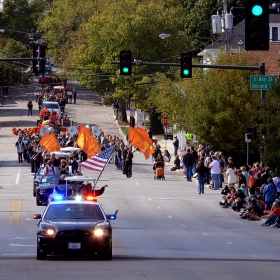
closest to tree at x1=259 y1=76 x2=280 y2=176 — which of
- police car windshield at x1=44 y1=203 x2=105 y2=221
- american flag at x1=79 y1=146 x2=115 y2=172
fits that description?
american flag at x1=79 y1=146 x2=115 y2=172

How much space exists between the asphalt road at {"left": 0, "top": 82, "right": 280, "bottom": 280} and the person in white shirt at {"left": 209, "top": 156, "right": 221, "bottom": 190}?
38.8 inches

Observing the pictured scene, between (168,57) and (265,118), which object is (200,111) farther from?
(168,57)

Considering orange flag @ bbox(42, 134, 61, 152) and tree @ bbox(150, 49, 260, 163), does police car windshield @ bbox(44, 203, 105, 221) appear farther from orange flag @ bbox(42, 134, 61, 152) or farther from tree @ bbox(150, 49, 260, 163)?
orange flag @ bbox(42, 134, 61, 152)

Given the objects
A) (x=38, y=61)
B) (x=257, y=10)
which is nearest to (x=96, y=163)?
(x=38, y=61)

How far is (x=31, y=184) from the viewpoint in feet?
139

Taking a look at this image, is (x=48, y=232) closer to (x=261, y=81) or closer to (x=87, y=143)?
(x=261, y=81)

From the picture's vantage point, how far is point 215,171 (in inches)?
1532

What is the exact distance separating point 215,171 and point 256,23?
23.9 m

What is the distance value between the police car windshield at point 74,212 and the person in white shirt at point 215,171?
20.2 metres

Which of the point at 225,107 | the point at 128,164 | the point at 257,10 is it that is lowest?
the point at 128,164

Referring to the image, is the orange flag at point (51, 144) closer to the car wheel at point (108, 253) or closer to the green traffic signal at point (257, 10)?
the car wheel at point (108, 253)

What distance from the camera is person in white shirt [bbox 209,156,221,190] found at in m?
38.5

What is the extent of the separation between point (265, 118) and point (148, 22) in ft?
148

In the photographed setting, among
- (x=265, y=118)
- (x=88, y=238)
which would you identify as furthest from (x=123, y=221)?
(x=88, y=238)
